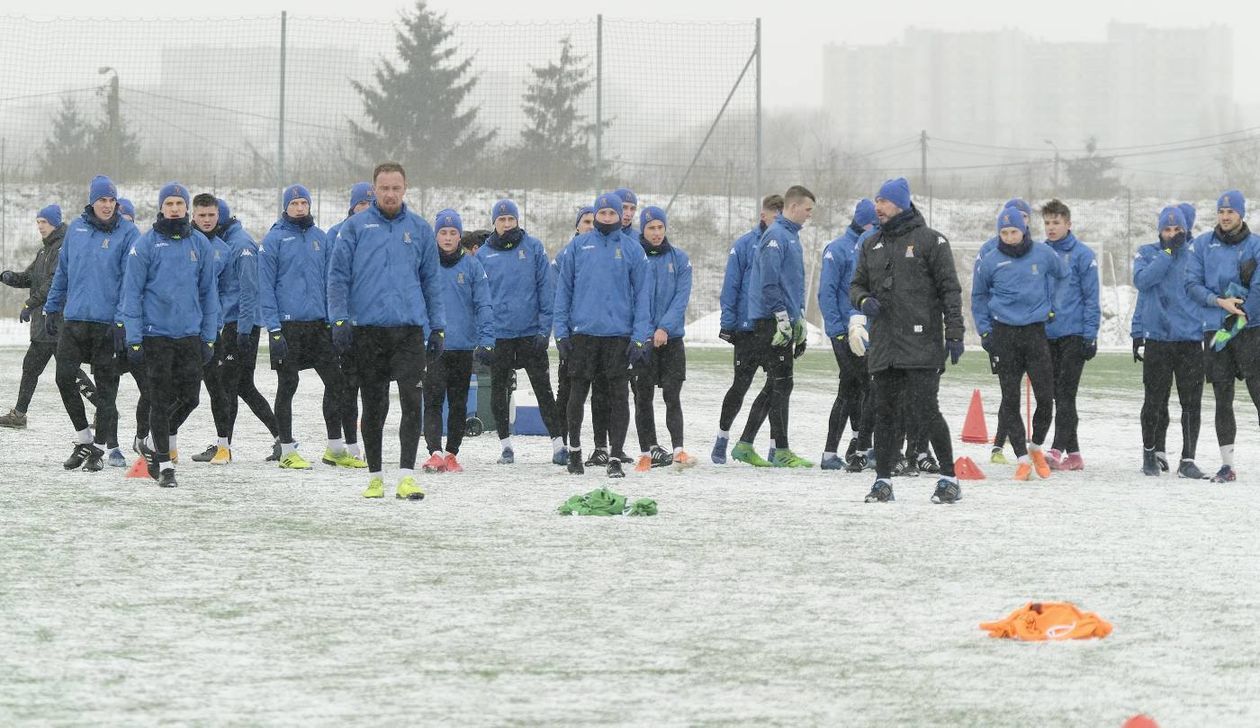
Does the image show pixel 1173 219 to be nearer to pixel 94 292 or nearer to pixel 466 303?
pixel 466 303

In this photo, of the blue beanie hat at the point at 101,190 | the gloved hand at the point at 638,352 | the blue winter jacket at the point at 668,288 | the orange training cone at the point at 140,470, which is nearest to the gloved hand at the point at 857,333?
the gloved hand at the point at 638,352

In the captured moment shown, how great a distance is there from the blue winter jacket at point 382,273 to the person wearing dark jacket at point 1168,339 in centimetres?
515

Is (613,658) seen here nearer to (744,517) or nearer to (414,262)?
(744,517)

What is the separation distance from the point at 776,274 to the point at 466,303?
220 cm

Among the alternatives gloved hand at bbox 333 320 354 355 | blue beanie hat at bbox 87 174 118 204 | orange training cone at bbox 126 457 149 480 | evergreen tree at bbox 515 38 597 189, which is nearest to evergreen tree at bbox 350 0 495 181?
evergreen tree at bbox 515 38 597 189

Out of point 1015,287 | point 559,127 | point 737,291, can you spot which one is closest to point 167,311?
point 737,291

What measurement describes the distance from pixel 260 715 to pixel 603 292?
7.02m

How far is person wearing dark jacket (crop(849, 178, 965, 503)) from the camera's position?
10.4 meters

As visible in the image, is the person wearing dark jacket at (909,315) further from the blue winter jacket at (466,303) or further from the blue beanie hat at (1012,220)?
the blue winter jacket at (466,303)

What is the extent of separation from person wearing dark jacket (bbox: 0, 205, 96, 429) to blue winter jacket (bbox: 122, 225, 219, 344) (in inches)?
107

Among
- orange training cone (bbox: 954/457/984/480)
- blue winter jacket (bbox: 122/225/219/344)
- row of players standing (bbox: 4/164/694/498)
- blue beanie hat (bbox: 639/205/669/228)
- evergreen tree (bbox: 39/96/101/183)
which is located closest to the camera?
row of players standing (bbox: 4/164/694/498)

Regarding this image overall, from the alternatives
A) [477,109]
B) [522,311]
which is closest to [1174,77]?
[477,109]

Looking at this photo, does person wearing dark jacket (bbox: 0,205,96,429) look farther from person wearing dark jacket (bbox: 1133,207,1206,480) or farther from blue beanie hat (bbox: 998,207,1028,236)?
person wearing dark jacket (bbox: 1133,207,1206,480)

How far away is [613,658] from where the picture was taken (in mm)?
5895
